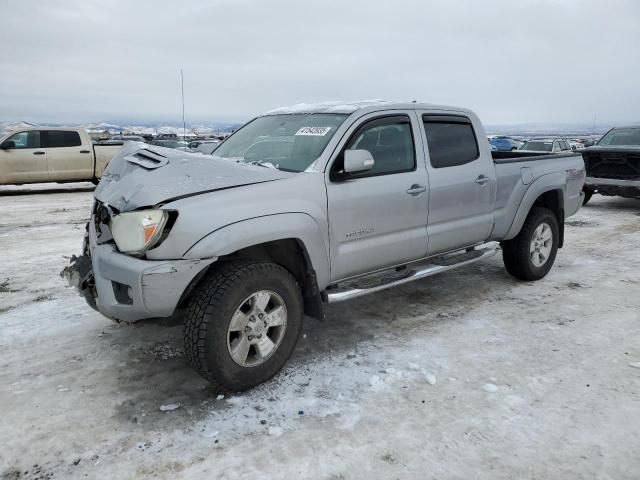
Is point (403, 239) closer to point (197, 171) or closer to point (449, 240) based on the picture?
point (449, 240)

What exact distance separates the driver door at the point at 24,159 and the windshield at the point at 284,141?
10.5 metres

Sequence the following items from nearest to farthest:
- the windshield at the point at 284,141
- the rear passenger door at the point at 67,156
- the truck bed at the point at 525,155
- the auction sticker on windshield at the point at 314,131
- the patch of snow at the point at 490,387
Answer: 1. the patch of snow at the point at 490,387
2. the windshield at the point at 284,141
3. the auction sticker on windshield at the point at 314,131
4. the truck bed at the point at 525,155
5. the rear passenger door at the point at 67,156

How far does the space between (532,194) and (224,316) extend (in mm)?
3636

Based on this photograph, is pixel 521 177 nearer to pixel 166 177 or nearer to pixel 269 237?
pixel 269 237

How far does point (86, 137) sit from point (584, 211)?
40.5 feet

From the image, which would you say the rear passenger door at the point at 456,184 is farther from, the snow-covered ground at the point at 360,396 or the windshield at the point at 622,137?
the windshield at the point at 622,137

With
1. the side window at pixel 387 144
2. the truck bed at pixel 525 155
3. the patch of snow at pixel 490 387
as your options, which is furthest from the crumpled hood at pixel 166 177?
the truck bed at pixel 525 155

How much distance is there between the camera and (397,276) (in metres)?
4.13

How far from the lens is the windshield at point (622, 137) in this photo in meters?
11.1

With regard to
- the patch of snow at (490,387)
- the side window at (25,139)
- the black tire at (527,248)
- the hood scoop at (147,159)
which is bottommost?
the patch of snow at (490,387)

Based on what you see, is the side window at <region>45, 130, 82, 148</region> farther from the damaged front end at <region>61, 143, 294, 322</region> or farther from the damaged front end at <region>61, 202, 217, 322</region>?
the damaged front end at <region>61, 202, 217, 322</region>

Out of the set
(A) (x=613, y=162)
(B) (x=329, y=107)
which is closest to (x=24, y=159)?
(B) (x=329, y=107)

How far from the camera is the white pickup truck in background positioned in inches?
510

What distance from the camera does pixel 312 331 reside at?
4277 mm
